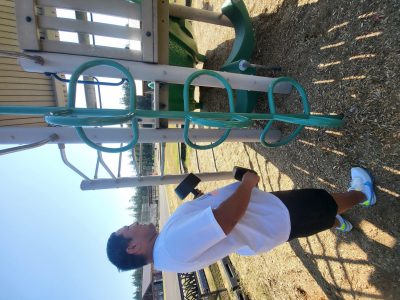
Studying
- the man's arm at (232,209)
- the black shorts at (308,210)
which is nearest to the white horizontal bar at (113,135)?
the black shorts at (308,210)

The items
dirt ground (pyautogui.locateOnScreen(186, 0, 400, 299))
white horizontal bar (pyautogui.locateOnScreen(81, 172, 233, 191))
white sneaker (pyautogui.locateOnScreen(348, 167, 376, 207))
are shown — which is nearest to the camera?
dirt ground (pyautogui.locateOnScreen(186, 0, 400, 299))

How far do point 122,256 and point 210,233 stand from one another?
0.79 m

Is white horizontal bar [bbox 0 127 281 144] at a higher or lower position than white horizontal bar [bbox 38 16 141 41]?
lower

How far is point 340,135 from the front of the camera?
2.69 m

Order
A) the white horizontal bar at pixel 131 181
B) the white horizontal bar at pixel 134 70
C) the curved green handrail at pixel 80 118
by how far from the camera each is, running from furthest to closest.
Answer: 1. the white horizontal bar at pixel 131 181
2. the white horizontal bar at pixel 134 70
3. the curved green handrail at pixel 80 118

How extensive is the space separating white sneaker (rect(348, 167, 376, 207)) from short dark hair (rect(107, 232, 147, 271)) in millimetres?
1849

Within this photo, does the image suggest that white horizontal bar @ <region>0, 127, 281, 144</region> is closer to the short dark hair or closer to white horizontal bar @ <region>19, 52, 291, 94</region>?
white horizontal bar @ <region>19, 52, 291, 94</region>

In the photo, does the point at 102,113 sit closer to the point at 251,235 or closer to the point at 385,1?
the point at 251,235

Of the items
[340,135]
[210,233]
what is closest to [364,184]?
[340,135]

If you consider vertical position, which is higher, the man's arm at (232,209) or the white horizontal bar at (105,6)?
the white horizontal bar at (105,6)

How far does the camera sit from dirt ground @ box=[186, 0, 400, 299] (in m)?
2.26

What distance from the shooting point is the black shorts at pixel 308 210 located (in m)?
2.23

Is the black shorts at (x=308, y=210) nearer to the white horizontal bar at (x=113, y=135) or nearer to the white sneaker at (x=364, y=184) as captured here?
the white sneaker at (x=364, y=184)

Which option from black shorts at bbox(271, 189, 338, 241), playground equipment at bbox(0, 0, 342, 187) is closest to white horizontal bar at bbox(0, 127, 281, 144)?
playground equipment at bbox(0, 0, 342, 187)
